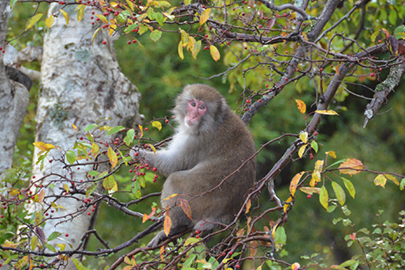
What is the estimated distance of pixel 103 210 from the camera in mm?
7594

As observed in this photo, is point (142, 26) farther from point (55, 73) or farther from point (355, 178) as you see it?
point (355, 178)

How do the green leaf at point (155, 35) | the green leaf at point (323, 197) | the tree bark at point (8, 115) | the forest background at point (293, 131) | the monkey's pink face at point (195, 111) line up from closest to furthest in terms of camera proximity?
the green leaf at point (323, 197), the green leaf at point (155, 35), the tree bark at point (8, 115), the monkey's pink face at point (195, 111), the forest background at point (293, 131)

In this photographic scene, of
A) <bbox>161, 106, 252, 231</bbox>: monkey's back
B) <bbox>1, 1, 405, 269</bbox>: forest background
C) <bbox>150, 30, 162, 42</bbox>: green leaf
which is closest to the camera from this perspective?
<bbox>150, 30, 162, 42</bbox>: green leaf

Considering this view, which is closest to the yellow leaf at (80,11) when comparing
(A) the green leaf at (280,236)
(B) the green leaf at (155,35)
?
(B) the green leaf at (155,35)

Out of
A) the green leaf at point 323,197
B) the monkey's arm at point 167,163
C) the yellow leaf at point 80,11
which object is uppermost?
the yellow leaf at point 80,11

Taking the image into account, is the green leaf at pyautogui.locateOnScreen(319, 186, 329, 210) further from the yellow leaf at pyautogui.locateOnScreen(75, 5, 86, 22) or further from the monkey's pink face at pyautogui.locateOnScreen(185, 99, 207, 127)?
the monkey's pink face at pyautogui.locateOnScreen(185, 99, 207, 127)

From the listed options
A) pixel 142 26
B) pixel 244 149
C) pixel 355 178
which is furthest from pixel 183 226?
pixel 355 178

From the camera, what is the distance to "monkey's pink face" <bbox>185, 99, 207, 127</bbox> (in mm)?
3352

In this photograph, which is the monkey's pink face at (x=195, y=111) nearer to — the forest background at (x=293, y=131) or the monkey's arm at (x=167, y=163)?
the monkey's arm at (x=167, y=163)

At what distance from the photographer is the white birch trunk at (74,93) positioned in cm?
331

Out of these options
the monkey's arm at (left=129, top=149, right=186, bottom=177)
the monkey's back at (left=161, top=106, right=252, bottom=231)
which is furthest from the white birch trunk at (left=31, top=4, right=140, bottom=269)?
the monkey's back at (left=161, top=106, right=252, bottom=231)

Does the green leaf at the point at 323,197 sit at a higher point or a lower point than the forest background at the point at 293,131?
higher

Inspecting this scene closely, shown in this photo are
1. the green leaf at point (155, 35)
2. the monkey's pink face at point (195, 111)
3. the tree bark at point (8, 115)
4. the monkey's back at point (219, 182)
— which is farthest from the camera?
the monkey's pink face at point (195, 111)

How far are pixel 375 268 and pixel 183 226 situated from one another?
1395 millimetres
